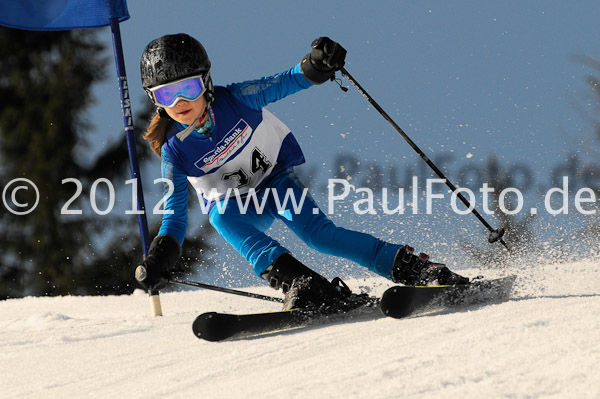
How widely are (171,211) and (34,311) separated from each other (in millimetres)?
2702

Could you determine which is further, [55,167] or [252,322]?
[55,167]

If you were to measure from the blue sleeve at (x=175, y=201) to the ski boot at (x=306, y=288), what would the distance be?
51cm

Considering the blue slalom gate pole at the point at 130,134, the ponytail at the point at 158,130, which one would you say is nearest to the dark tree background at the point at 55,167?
the blue slalom gate pole at the point at 130,134

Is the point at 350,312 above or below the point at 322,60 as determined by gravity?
below

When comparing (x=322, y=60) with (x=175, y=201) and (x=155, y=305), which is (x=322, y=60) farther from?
(x=155, y=305)

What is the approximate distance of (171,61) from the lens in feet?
10.9

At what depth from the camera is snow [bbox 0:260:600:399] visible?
1812mm

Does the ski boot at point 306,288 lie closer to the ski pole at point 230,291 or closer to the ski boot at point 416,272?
the ski pole at point 230,291

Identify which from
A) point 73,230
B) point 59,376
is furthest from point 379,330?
point 73,230

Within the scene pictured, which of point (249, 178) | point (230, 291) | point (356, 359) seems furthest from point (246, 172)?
point (356, 359)

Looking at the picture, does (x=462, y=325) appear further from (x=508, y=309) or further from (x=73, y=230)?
(x=73, y=230)

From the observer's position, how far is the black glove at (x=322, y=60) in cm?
325

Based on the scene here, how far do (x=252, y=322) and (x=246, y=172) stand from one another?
98 centimetres

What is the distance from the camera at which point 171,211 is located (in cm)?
351
